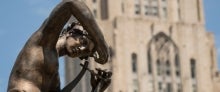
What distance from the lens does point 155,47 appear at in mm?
69500

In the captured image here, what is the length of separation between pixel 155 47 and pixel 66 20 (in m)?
64.4

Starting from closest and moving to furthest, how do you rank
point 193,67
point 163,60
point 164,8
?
point 163,60, point 193,67, point 164,8

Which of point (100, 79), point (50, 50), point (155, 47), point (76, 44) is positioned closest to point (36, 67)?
point (50, 50)

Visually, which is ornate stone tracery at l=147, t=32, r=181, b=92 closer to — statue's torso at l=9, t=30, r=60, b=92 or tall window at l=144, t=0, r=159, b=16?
tall window at l=144, t=0, r=159, b=16

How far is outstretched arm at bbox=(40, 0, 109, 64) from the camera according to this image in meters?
5.16

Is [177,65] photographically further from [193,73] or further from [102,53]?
[102,53]

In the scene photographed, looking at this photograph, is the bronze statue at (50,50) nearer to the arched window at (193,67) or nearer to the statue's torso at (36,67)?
the statue's torso at (36,67)

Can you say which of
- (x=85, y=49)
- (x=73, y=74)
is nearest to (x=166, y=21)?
(x=73, y=74)

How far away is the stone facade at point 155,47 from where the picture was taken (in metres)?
67.4

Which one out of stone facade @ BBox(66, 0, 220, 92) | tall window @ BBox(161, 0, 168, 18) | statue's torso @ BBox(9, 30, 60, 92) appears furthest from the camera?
tall window @ BBox(161, 0, 168, 18)

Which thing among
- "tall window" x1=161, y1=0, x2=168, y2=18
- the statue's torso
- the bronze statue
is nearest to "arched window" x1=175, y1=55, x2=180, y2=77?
"tall window" x1=161, y1=0, x2=168, y2=18

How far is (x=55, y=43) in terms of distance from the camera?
5.28 meters

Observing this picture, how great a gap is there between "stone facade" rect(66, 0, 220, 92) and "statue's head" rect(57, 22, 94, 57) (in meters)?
60.9

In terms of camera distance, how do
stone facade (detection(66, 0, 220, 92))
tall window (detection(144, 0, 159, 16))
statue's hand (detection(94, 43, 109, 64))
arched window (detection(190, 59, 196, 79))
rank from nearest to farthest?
1. statue's hand (detection(94, 43, 109, 64))
2. stone facade (detection(66, 0, 220, 92))
3. arched window (detection(190, 59, 196, 79))
4. tall window (detection(144, 0, 159, 16))
